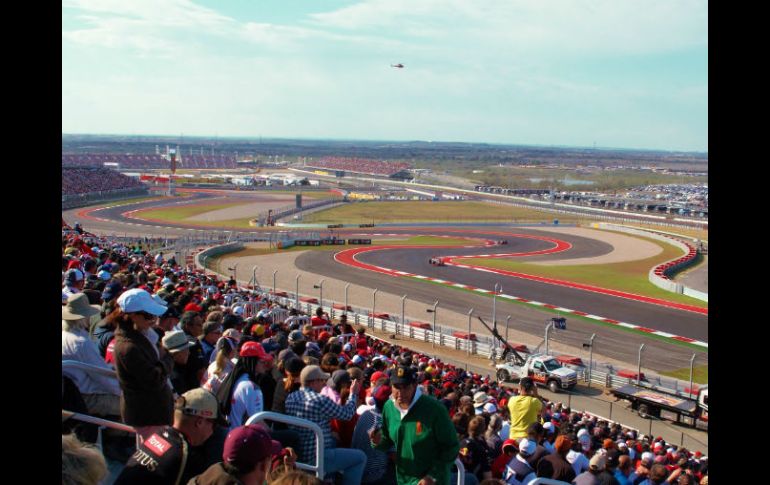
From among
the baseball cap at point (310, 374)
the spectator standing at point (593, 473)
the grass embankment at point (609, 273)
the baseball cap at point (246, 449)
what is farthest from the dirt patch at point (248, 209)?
the baseball cap at point (246, 449)

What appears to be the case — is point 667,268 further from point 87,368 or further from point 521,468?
point 87,368

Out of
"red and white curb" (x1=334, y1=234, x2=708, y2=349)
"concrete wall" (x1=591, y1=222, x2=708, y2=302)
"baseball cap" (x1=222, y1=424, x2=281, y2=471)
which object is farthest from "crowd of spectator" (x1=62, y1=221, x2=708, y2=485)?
"concrete wall" (x1=591, y1=222, x2=708, y2=302)

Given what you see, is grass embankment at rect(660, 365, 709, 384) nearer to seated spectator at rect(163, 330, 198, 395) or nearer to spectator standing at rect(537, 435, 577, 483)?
spectator standing at rect(537, 435, 577, 483)

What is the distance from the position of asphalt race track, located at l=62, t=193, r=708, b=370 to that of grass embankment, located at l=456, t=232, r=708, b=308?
107 inches

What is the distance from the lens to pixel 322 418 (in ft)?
20.0

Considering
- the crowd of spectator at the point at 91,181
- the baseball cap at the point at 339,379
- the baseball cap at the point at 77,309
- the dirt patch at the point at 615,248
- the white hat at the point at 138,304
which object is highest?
the crowd of spectator at the point at 91,181

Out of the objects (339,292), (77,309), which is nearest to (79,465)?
(77,309)

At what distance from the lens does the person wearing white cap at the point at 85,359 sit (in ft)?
19.4

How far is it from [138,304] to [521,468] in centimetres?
392

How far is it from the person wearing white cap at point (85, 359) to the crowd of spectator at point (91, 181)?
283 ft

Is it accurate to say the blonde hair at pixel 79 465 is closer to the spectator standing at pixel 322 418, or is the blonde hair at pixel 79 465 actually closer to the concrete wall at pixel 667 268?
the spectator standing at pixel 322 418

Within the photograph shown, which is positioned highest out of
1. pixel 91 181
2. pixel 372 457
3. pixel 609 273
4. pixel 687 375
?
pixel 91 181
